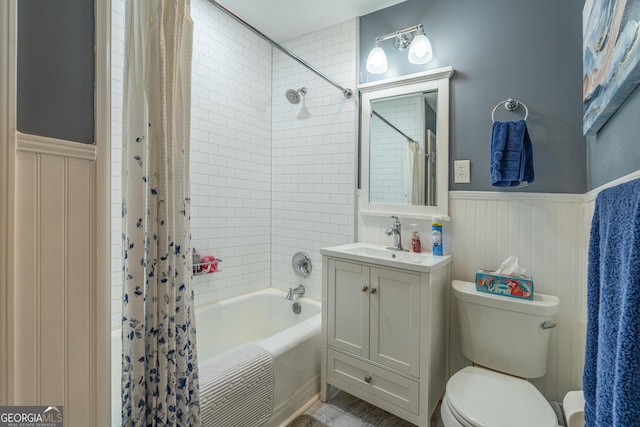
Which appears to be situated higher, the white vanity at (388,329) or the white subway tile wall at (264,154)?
the white subway tile wall at (264,154)

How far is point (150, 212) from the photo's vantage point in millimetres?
1065

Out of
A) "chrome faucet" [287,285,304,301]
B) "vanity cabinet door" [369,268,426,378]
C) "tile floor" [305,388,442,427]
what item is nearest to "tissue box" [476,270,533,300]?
"vanity cabinet door" [369,268,426,378]

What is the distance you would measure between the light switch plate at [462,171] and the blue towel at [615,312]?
117 centimetres

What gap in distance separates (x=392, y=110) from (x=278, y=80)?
1161 millimetres

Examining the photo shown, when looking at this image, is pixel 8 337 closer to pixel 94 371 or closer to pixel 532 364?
pixel 94 371

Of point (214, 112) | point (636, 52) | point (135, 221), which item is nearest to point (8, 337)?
point (135, 221)

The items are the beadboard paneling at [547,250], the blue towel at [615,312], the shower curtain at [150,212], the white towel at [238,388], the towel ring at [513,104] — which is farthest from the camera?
the towel ring at [513,104]

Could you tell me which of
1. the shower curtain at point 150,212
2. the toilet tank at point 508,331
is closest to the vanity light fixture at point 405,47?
the shower curtain at point 150,212

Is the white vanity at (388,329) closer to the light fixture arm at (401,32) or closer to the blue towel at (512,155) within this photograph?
the blue towel at (512,155)

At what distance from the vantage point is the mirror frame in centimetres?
193

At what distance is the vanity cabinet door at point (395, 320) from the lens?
1.60 meters

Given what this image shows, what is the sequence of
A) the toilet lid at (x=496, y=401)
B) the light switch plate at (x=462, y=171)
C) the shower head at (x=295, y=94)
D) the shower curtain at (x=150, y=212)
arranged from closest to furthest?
the shower curtain at (x=150, y=212) → the toilet lid at (x=496, y=401) → the light switch plate at (x=462, y=171) → the shower head at (x=295, y=94)

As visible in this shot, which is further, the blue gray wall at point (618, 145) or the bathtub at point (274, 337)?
the bathtub at point (274, 337)

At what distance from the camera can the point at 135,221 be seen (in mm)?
1049
